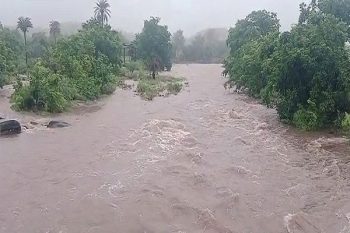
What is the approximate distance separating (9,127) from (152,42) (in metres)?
41.1

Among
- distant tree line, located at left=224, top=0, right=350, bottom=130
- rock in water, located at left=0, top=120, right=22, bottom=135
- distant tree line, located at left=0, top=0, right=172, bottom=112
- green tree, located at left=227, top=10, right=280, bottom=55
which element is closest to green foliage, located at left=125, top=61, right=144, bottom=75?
distant tree line, located at left=0, top=0, right=172, bottom=112

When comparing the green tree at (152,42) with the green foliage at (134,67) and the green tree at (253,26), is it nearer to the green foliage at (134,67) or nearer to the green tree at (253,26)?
the green foliage at (134,67)

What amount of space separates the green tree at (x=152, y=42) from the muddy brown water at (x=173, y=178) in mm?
35906

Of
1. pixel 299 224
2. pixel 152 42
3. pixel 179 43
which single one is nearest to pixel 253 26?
pixel 152 42

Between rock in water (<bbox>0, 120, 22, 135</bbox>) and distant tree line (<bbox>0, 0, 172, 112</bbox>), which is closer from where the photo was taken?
rock in water (<bbox>0, 120, 22, 135</bbox>)

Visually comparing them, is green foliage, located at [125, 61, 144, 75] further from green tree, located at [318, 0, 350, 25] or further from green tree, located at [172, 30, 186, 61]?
green tree, located at [172, 30, 186, 61]

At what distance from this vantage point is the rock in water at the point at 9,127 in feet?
70.0

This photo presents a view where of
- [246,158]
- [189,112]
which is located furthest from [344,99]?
[189,112]

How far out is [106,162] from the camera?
1716 cm

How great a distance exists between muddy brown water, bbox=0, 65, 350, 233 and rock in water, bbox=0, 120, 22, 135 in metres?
0.66

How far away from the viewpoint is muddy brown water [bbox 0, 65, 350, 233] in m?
11.8

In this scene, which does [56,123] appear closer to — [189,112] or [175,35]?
[189,112]

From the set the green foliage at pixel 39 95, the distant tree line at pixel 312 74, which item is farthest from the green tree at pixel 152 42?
the distant tree line at pixel 312 74

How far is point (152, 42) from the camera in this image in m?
61.0
